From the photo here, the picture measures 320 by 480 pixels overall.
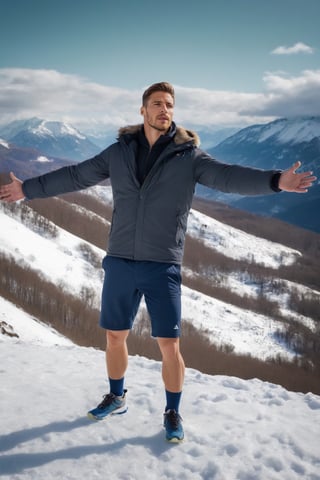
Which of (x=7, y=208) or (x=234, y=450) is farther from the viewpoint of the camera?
(x=7, y=208)

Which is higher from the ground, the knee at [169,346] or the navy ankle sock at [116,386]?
the knee at [169,346]

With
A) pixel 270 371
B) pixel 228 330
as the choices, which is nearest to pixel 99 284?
pixel 228 330

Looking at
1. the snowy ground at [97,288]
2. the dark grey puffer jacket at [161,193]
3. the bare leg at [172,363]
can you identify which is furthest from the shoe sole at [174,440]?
the snowy ground at [97,288]

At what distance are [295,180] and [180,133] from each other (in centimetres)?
144

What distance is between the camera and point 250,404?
5.82 m

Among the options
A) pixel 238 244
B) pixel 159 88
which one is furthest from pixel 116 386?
pixel 238 244

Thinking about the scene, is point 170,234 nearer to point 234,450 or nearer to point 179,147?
point 179,147

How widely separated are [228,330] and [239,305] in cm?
2382

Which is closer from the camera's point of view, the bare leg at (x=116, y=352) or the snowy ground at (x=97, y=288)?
the bare leg at (x=116, y=352)

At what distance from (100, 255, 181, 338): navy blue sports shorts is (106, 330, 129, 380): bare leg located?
0.75ft

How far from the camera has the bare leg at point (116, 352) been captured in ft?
15.9

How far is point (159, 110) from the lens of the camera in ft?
14.5

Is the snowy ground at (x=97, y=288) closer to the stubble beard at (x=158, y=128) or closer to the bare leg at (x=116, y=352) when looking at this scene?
the bare leg at (x=116, y=352)

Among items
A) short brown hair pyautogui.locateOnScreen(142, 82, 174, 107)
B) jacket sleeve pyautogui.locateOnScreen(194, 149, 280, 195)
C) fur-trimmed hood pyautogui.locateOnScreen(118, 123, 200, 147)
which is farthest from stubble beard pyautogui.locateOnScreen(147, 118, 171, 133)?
jacket sleeve pyautogui.locateOnScreen(194, 149, 280, 195)
